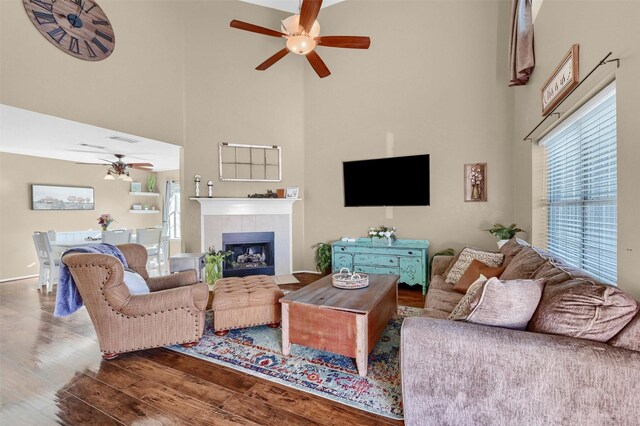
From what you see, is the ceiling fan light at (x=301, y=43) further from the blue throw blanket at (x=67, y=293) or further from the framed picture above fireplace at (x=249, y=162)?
the blue throw blanket at (x=67, y=293)

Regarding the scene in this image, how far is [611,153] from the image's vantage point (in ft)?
6.05

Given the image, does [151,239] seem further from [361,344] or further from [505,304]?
[505,304]

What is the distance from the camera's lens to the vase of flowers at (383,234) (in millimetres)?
4555

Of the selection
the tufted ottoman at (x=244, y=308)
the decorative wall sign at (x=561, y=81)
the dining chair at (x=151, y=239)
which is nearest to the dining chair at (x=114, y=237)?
the dining chair at (x=151, y=239)

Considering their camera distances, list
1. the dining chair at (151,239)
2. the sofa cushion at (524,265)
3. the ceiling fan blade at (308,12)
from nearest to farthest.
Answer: the sofa cushion at (524,265) < the ceiling fan blade at (308,12) < the dining chair at (151,239)

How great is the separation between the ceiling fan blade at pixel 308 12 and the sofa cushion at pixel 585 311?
259 cm

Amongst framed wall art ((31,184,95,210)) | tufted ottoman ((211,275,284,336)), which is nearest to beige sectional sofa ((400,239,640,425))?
tufted ottoman ((211,275,284,336))

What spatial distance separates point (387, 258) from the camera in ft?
14.1

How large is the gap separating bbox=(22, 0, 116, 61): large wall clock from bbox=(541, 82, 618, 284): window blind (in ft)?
16.9

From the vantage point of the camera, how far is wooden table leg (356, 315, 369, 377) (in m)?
2.01

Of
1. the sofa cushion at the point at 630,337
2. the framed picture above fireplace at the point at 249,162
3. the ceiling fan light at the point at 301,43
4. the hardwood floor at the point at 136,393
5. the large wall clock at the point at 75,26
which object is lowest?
the hardwood floor at the point at 136,393

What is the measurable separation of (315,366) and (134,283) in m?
1.72

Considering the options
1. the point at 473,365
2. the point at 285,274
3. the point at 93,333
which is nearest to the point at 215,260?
the point at 285,274

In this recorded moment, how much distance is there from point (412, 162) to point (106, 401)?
4.37m
